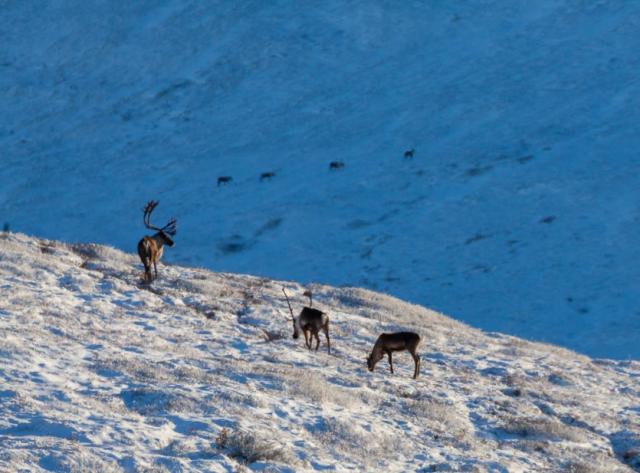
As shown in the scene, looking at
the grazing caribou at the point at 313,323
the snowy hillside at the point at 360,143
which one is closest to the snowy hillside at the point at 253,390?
the grazing caribou at the point at 313,323

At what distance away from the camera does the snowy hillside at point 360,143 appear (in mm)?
40531

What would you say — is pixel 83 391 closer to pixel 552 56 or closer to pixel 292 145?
pixel 292 145

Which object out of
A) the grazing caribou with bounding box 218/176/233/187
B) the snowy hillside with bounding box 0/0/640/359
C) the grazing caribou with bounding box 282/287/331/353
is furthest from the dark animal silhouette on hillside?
the grazing caribou with bounding box 282/287/331/353

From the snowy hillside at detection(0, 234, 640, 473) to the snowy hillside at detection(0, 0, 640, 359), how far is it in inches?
555

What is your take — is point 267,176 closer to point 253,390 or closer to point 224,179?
point 224,179

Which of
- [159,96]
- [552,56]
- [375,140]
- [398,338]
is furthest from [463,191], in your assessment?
[398,338]

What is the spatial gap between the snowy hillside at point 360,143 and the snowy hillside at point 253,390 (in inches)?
555

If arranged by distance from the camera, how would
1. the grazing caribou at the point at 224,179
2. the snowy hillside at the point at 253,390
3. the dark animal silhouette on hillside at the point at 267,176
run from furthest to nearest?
the grazing caribou at the point at 224,179 → the dark animal silhouette on hillside at the point at 267,176 → the snowy hillside at the point at 253,390

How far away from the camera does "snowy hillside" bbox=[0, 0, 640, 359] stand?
133ft

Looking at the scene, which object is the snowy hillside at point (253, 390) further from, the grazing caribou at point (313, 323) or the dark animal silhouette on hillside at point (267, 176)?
the dark animal silhouette on hillside at point (267, 176)

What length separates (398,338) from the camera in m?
18.8

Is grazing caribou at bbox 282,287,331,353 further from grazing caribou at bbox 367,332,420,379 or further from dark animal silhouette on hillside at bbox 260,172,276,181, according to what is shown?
dark animal silhouette on hillside at bbox 260,172,276,181

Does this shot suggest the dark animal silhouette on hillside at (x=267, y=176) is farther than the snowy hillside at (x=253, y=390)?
Yes

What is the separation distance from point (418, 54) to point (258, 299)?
33.8m
